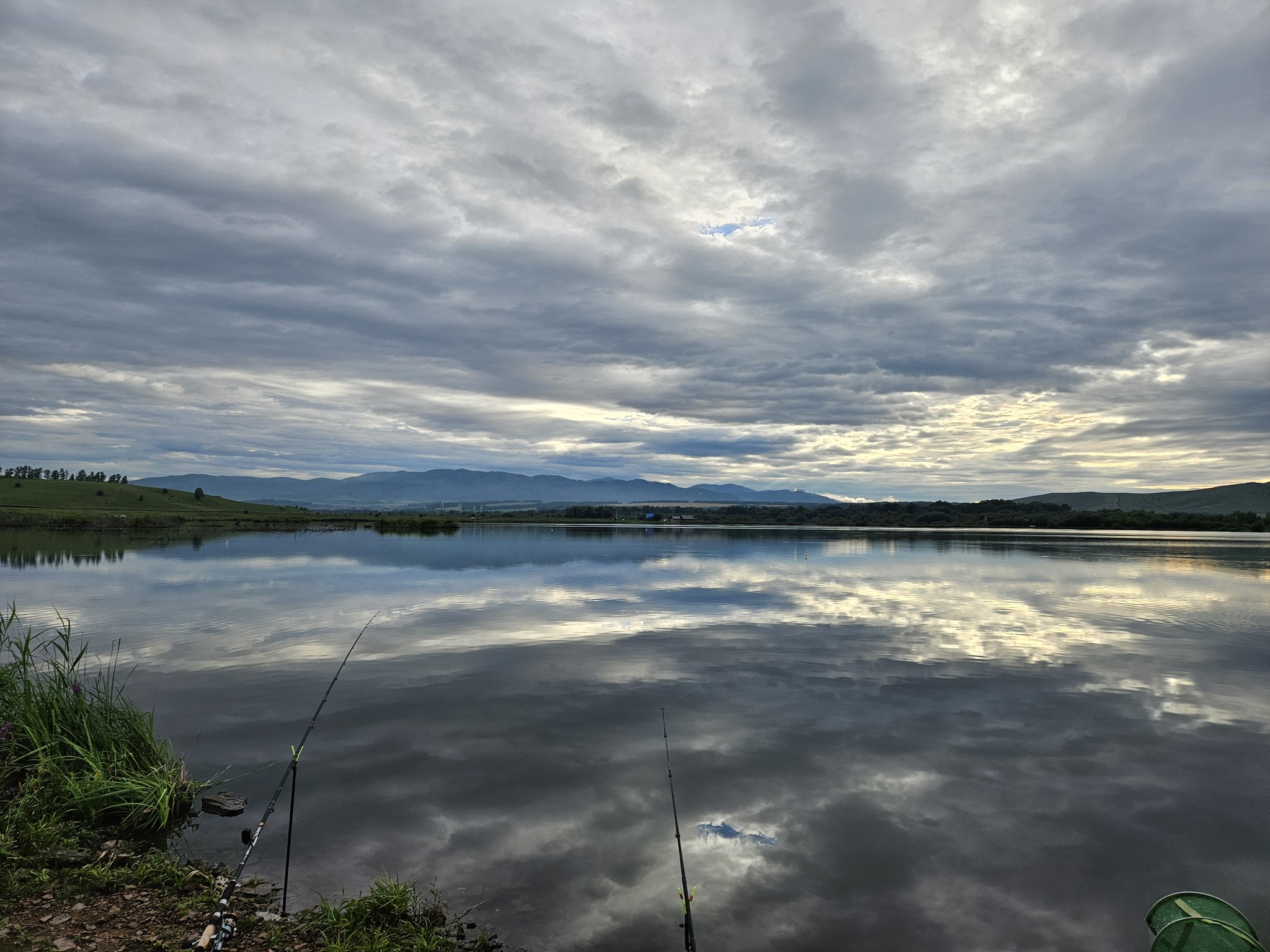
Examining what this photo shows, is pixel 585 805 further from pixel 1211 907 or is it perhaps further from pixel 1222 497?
pixel 1222 497

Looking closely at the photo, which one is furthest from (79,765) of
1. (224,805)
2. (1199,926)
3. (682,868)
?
(1199,926)

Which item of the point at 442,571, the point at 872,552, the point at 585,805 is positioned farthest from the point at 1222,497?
the point at 585,805

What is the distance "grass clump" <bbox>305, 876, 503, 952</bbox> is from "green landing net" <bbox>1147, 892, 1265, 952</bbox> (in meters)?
5.27

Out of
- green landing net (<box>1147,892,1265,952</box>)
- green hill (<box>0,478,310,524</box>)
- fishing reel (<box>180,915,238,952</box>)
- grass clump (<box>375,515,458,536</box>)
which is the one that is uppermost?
green hill (<box>0,478,310,524</box>)

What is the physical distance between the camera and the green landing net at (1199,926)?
181 inches

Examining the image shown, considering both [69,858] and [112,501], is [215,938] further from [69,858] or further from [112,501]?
[112,501]

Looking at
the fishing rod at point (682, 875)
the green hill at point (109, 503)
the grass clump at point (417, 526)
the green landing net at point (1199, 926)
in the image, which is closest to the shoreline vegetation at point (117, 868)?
the fishing rod at point (682, 875)

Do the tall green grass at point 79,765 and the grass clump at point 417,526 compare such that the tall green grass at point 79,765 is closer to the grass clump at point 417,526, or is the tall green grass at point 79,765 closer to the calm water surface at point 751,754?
the calm water surface at point 751,754

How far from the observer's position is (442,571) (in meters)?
40.4

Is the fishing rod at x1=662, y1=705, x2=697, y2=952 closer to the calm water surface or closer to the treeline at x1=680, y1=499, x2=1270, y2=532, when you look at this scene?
the calm water surface

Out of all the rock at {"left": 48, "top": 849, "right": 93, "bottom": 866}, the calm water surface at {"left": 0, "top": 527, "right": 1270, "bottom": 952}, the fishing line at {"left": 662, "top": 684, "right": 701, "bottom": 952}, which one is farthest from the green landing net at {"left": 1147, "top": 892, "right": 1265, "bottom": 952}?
the rock at {"left": 48, "top": 849, "right": 93, "bottom": 866}

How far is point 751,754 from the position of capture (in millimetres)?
10992

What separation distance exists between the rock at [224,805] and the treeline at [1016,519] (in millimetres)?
151490

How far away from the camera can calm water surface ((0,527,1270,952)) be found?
7.16m
